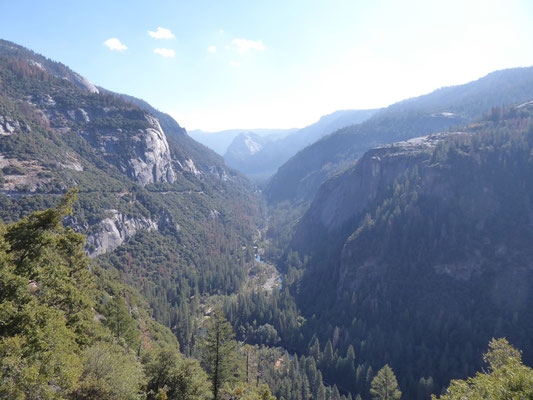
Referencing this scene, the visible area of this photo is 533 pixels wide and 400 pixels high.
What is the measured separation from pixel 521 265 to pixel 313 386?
3683 inches

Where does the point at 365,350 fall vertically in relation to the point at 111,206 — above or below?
below

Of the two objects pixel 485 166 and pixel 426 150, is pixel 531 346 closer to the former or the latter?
pixel 485 166

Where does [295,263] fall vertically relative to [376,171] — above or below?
below

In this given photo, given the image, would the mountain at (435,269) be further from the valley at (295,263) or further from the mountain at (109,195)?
the mountain at (109,195)

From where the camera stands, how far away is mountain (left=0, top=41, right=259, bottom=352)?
11338 centimetres

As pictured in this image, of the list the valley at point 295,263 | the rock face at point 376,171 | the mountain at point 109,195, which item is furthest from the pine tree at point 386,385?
the rock face at point 376,171

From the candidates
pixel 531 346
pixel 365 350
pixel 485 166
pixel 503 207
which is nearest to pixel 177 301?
pixel 365 350

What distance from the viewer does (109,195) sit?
468 ft

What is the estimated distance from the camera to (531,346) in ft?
292

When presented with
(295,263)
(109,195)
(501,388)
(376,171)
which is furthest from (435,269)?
(109,195)

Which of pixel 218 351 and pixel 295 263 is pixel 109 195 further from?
pixel 218 351

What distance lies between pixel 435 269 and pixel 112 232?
5689 inches

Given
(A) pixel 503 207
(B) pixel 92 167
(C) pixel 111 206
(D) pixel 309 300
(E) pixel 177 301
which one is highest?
(B) pixel 92 167

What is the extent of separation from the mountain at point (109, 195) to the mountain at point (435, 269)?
180 ft
